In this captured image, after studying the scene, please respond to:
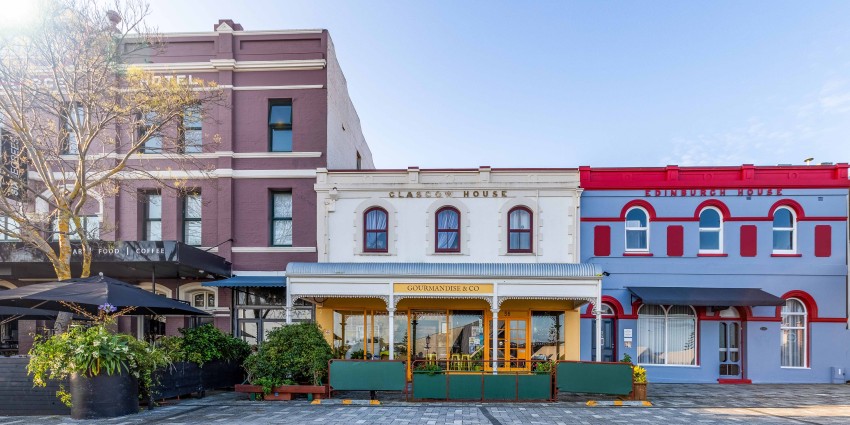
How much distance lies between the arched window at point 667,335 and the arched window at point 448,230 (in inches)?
264

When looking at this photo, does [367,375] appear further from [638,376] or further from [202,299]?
[202,299]

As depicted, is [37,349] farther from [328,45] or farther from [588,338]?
[588,338]

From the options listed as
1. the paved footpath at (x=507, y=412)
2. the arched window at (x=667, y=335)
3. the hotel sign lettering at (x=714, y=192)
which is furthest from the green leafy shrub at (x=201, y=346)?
the hotel sign lettering at (x=714, y=192)

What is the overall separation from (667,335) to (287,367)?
12.3 meters

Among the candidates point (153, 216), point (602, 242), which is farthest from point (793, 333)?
point (153, 216)

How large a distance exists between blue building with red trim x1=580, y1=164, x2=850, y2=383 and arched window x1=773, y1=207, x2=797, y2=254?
3 centimetres

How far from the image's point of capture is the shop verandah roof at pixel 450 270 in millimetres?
14023

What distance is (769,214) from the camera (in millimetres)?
16344

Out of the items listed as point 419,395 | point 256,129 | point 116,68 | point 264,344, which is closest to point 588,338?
point 419,395

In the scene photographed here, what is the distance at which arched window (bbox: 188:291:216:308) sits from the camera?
668 inches

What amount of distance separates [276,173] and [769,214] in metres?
16.7

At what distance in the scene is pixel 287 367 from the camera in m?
12.6

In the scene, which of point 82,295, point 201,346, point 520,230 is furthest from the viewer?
point 520,230

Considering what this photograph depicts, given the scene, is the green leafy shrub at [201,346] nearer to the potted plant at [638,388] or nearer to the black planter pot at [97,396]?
the black planter pot at [97,396]
